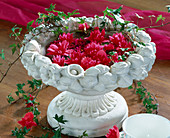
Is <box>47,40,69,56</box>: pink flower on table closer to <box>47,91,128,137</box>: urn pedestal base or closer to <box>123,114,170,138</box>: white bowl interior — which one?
<box>47,91,128,137</box>: urn pedestal base

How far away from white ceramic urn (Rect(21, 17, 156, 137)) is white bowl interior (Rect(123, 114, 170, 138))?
114 mm

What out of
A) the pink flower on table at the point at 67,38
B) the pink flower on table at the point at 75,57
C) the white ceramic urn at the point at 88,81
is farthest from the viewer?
the pink flower on table at the point at 67,38

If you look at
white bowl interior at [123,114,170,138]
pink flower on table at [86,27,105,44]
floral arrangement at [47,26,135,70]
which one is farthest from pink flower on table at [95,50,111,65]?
white bowl interior at [123,114,170,138]

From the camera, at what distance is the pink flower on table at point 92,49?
113 centimetres

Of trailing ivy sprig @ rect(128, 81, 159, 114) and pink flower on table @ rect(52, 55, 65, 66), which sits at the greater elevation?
pink flower on table @ rect(52, 55, 65, 66)

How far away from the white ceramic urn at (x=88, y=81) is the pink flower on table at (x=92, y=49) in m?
0.14

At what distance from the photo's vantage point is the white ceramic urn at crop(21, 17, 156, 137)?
986 mm

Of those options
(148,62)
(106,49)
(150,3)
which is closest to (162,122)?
(148,62)

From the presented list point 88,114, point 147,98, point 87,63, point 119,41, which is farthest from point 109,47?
point 147,98

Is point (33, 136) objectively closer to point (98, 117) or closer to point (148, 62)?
point (98, 117)

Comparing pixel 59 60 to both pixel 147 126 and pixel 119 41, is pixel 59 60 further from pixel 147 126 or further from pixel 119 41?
pixel 147 126

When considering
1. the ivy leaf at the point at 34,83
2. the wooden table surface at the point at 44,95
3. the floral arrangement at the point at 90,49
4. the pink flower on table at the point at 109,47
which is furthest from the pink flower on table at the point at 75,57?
the wooden table surface at the point at 44,95

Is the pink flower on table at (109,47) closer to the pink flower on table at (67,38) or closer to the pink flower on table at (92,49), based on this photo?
the pink flower on table at (92,49)

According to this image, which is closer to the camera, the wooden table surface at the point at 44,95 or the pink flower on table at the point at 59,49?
the pink flower on table at the point at 59,49
